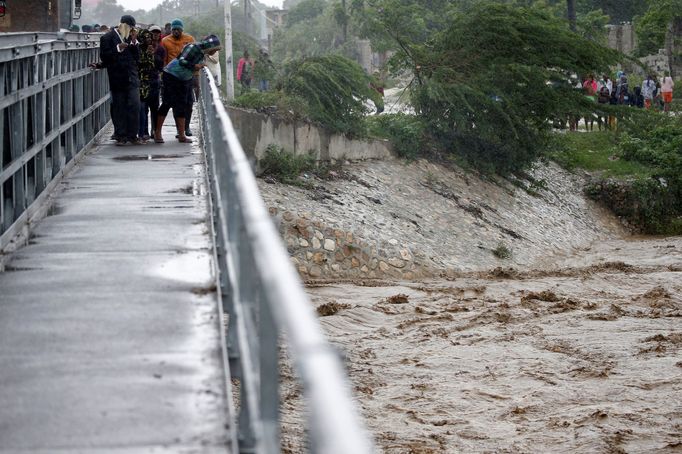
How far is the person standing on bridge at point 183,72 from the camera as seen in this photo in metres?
13.9

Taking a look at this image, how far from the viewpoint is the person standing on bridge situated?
13.9 meters

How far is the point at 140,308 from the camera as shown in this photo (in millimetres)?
6516

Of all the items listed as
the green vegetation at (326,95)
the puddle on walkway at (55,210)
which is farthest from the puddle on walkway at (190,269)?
the green vegetation at (326,95)

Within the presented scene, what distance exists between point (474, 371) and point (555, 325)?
354 cm

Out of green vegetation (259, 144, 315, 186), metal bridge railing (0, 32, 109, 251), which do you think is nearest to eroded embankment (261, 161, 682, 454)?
green vegetation (259, 144, 315, 186)

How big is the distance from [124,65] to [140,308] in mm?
8041

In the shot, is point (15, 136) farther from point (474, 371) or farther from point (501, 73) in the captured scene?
point (501, 73)

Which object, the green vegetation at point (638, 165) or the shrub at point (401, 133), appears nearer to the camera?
the shrub at point (401, 133)

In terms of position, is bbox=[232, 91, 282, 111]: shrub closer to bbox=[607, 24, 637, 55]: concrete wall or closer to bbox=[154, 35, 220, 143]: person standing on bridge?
bbox=[154, 35, 220, 143]: person standing on bridge

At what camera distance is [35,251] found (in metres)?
8.09

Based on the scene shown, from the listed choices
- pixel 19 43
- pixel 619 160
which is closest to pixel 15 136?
pixel 19 43

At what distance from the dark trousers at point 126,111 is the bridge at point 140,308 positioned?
100 inches

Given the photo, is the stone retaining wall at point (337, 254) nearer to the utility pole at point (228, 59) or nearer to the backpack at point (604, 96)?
the utility pole at point (228, 59)

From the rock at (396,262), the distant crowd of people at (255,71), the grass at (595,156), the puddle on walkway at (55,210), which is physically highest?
the distant crowd of people at (255,71)
